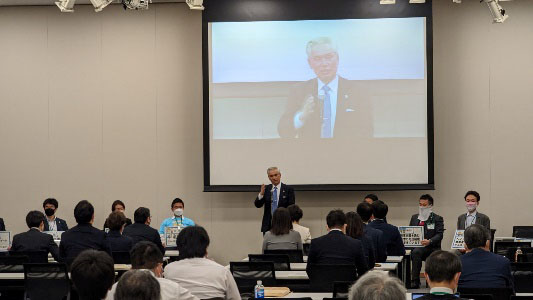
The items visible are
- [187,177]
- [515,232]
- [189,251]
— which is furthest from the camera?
[187,177]

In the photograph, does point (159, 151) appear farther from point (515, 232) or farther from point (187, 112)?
point (515, 232)

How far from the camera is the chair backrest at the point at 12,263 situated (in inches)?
296

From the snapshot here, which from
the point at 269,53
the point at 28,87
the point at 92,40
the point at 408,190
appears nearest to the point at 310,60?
the point at 269,53

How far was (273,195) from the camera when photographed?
437 inches

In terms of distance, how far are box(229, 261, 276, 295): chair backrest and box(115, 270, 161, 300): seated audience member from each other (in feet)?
11.9

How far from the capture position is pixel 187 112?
41.9 ft

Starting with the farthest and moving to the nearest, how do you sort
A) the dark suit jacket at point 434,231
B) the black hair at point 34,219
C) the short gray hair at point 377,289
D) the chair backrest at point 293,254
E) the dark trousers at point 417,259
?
1. the dark trousers at point 417,259
2. the dark suit jacket at point 434,231
3. the black hair at point 34,219
4. the chair backrest at point 293,254
5. the short gray hair at point 377,289

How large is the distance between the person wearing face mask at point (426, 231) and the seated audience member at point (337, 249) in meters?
4.03

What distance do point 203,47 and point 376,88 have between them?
263cm

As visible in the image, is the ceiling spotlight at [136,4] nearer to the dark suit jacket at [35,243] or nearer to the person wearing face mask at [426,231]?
the dark suit jacket at [35,243]

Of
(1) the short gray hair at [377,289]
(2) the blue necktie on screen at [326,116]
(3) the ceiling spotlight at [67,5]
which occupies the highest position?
(3) the ceiling spotlight at [67,5]

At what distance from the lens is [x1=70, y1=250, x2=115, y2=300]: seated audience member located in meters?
3.39

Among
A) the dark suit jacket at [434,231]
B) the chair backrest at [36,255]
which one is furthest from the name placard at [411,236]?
the chair backrest at [36,255]

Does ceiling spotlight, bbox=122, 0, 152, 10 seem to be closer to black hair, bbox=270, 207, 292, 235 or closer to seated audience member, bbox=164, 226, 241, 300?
black hair, bbox=270, 207, 292, 235
